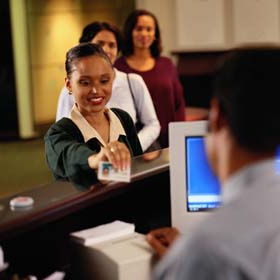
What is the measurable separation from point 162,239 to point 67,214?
0.29m

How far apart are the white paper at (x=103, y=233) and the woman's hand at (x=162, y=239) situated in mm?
97

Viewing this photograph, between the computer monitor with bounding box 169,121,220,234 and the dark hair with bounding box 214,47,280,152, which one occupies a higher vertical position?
the dark hair with bounding box 214,47,280,152

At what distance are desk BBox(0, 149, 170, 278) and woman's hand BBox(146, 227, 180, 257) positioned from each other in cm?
26

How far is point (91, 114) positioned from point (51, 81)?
5.14 meters

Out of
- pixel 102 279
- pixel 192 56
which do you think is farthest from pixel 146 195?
pixel 192 56

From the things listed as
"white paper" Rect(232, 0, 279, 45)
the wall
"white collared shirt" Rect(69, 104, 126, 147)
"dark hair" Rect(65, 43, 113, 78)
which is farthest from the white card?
the wall

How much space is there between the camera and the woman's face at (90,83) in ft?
7.09

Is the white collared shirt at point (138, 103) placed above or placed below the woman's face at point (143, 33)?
below

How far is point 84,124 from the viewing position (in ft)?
7.11

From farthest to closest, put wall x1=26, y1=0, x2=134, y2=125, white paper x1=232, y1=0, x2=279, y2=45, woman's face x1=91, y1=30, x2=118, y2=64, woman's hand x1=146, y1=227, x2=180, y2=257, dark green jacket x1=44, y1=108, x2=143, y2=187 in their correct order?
wall x1=26, y1=0, x2=134, y2=125 < white paper x1=232, y1=0, x2=279, y2=45 < woman's face x1=91, y1=30, x2=118, y2=64 < dark green jacket x1=44, y1=108, x2=143, y2=187 < woman's hand x1=146, y1=227, x2=180, y2=257

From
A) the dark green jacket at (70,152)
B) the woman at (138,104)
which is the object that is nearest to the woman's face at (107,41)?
the woman at (138,104)

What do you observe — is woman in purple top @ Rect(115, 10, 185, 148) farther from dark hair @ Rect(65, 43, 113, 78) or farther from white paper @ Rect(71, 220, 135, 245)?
white paper @ Rect(71, 220, 135, 245)

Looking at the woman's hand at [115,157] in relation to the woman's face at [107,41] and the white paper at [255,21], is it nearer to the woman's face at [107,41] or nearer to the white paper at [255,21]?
the woman's face at [107,41]

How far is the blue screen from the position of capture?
1.83 meters
